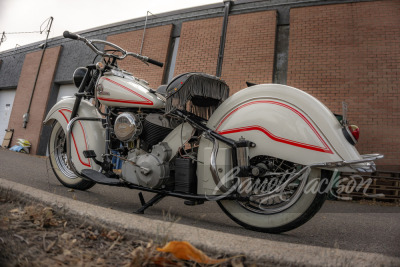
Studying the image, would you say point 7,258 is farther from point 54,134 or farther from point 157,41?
point 157,41

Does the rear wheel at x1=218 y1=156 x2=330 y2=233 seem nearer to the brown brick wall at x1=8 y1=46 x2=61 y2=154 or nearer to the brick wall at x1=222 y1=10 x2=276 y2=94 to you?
the brick wall at x1=222 y1=10 x2=276 y2=94

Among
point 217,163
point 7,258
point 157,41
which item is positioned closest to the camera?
point 7,258

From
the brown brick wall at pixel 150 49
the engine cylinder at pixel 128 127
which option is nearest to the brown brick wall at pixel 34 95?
the brown brick wall at pixel 150 49

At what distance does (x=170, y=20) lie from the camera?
25.9 feet

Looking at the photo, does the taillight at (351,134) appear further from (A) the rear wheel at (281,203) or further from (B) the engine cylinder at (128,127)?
(B) the engine cylinder at (128,127)

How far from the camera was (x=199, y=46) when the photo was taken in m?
7.07

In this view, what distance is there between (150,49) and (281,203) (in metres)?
7.14

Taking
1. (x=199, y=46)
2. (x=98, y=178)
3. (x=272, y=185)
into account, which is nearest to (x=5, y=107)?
(x=199, y=46)

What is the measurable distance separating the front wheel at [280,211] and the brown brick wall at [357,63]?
14.2 feet

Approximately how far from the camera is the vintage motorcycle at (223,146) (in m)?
1.66

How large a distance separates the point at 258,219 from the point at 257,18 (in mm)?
6062

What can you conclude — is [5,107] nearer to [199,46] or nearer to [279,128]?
[199,46]

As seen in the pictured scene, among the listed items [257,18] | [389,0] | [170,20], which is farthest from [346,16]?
[170,20]

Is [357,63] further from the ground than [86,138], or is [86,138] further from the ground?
[357,63]
